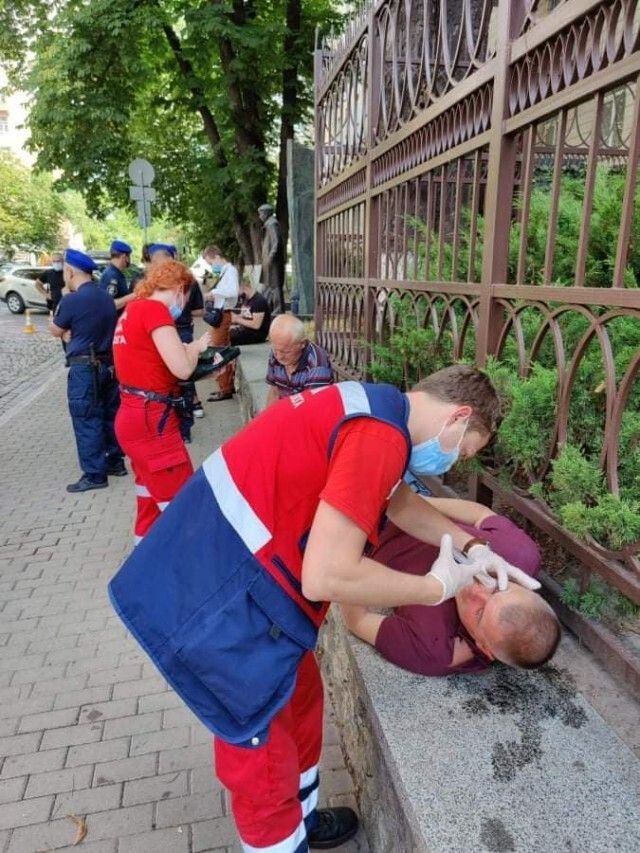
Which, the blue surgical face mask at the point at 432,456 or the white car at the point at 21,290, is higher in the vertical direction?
the blue surgical face mask at the point at 432,456

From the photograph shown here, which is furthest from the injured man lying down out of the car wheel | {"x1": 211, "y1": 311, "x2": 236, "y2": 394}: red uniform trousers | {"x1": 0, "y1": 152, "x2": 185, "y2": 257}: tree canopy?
{"x1": 0, "y1": 152, "x2": 185, "y2": 257}: tree canopy

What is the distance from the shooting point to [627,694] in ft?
6.15

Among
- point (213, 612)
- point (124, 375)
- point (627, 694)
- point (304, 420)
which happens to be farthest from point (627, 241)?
point (124, 375)

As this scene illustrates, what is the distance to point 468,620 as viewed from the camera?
193 cm

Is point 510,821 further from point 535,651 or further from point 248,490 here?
point 248,490

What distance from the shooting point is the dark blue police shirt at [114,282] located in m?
7.83

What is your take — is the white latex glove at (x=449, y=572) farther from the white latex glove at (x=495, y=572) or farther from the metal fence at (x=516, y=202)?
the metal fence at (x=516, y=202)

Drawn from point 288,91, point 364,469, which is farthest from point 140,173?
point 364,469

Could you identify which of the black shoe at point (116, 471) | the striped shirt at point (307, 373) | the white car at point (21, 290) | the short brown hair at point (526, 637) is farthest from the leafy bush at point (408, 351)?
the white car at point (21, 290)

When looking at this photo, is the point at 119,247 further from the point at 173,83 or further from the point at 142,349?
the point at 173,83

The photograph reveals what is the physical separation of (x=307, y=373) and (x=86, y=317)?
7.58 ft

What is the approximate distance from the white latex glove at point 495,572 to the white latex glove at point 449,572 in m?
0.10

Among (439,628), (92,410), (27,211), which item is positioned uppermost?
(27,211)

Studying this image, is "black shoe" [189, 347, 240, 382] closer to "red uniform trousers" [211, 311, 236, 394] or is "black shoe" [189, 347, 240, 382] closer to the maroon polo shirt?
the maroon polo shirt
